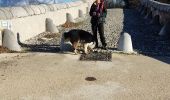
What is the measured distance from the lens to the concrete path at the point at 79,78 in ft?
23.0

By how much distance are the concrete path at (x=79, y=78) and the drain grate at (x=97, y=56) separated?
14 centimetres

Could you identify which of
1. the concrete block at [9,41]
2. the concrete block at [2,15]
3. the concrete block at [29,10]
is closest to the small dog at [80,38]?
the concrete block at [9,41]

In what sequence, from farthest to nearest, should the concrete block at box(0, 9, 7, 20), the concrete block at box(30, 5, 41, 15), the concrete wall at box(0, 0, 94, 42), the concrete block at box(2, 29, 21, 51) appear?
the concrete block at box(30, 5, 41, 15) < the concrete wall at box(0, 0, 94, 42) < the concrete block at box(0, 9, 7, 20) < the concrete block at box(2, 29, 21, 51)

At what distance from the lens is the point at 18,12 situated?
13164 mm

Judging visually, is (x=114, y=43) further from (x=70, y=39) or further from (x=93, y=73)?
(x=93, y=73)

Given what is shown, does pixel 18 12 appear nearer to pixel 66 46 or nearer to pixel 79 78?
pixel 66 46

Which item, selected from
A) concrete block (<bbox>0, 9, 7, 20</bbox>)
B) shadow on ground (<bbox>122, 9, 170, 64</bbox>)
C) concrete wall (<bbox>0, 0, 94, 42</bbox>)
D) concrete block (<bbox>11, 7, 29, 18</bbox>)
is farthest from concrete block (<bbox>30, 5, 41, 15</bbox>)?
shadow on ground (<bbox>122, 9, 170, 64</bbox>)

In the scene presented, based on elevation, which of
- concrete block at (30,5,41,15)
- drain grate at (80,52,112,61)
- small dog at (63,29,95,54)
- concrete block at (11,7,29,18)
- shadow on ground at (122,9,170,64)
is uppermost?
concrete block at (11,7,29,18)

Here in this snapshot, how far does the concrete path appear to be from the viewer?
702cm

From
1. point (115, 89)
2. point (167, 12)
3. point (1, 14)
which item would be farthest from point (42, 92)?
point (167, 12)

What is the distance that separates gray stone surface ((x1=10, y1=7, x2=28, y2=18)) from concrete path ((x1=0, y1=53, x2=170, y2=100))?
8.82 ft

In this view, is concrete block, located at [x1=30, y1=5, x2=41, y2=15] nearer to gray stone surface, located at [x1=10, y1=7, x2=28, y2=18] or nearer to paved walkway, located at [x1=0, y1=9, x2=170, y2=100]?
gray stone surface, located at [x1=10, y1=7, x2=28, y2=18]

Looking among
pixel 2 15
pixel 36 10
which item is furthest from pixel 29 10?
pixel 2 15

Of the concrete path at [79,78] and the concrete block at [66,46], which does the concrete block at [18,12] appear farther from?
the concrete path at [79,78]
